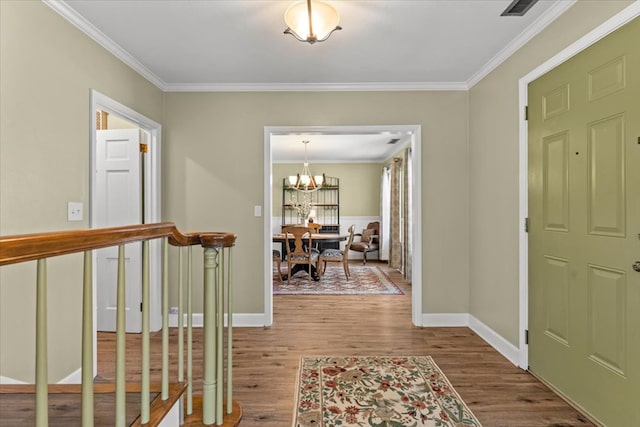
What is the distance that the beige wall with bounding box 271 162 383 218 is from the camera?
28.0 feet

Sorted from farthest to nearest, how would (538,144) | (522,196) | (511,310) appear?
(511,310) → (522,196) → (538,144)

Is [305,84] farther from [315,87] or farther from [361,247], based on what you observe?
[361,247]

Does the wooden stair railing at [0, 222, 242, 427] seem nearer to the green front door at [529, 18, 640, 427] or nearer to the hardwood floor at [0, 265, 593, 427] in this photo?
the hardwood floor at [0, 265, 593, 427]

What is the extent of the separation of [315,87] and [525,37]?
1.84 m

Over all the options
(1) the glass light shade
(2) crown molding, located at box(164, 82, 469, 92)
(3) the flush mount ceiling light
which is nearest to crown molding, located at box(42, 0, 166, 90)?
(2) crown molding, located at box(164, 82, 469, 92)

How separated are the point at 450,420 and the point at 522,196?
163cm

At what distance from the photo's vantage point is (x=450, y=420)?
199 centimetres

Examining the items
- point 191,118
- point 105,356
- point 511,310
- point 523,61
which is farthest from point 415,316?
point 191,118

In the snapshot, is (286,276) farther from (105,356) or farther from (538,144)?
(538,144)

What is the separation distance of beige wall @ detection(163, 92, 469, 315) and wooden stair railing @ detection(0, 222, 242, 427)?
1901 mm

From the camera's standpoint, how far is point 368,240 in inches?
299

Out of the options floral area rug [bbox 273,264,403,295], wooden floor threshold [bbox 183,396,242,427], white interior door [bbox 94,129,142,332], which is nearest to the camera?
wooden floor threshold [bbox 183,396,242,427]

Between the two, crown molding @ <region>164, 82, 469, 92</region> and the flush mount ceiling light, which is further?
crown molding @ <region>164, 82, 469, 92</region>

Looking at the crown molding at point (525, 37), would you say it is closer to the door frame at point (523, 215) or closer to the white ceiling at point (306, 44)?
the white ceiling at point (306, 44)
